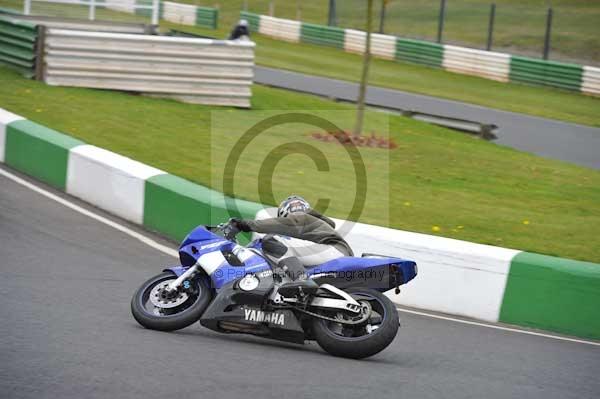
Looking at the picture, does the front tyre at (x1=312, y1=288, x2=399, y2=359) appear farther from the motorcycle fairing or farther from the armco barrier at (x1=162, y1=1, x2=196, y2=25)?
the armco barrier at (x1=162, y1=1, x2=196, y2=25)

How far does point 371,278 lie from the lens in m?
7.34

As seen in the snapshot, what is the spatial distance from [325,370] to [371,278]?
85 cm

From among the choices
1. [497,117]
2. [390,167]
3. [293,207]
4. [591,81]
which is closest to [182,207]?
[293,207]

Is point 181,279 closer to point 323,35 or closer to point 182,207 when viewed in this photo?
point 182,207

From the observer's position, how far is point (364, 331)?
24.2ft

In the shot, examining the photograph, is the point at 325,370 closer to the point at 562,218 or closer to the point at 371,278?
the point at 371,278

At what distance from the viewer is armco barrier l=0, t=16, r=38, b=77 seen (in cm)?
1878

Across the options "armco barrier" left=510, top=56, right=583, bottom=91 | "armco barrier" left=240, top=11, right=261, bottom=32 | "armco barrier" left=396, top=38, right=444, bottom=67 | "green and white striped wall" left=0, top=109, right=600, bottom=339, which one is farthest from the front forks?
"armco barrier" left=240, top=11, right=261, bottom=32

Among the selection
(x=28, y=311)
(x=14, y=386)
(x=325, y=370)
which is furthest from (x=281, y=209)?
(x=14, y=386)

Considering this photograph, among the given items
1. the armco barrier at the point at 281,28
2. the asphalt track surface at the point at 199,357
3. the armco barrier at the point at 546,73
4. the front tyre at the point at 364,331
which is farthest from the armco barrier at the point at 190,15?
the front tyre at the point at 364,331

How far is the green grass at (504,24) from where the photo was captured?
35.2 m

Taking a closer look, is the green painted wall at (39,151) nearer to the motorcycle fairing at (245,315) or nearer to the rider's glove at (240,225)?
the rider's glove at (240,225)

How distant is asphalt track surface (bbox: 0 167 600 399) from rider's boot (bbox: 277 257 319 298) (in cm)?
46

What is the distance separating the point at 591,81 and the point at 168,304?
2245cm
